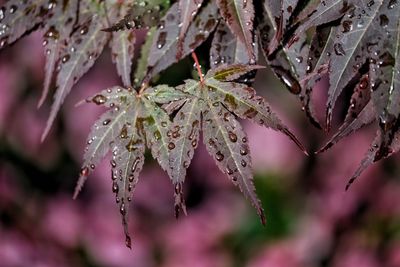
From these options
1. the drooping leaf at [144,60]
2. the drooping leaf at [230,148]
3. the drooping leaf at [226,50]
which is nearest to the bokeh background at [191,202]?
the drooping leaf at [144,60]

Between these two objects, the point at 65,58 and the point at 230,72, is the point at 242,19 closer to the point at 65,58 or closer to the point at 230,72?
the point at 230,72

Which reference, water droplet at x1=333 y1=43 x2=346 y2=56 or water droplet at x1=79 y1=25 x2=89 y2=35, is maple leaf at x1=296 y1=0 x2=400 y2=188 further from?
water droplet at x1=79 y1=25 x2=89 y2=35

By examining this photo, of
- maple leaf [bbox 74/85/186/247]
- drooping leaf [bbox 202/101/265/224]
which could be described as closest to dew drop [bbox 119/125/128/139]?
maple leaf [bbox 74/85/186/247]

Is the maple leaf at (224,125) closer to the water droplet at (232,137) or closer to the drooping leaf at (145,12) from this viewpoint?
the water droplet at (232,137)

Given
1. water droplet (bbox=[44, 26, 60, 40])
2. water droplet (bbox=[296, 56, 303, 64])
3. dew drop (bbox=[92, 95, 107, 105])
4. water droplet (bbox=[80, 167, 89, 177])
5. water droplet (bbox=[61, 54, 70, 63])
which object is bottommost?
water droplet (bbox=[80, 167, 89, 177])

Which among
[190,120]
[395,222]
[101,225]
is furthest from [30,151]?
[190,120]
